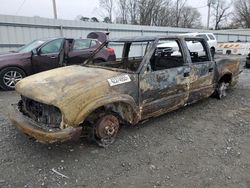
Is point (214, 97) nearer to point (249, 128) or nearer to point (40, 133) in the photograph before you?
point (249, 128)

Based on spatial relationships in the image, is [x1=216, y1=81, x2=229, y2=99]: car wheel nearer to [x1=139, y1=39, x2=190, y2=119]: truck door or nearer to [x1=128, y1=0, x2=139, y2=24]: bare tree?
[x1=139, y1=39, x2=190, y2=119]: truck door

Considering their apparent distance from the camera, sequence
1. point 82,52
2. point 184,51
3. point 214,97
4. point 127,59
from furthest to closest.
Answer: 1. point 82,52
2. point 214,97
3. point 127,59
4. point 184,51

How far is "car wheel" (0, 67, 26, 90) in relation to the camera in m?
7.83

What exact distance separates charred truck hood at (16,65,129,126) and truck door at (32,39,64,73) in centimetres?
420

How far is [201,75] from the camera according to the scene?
218 inches

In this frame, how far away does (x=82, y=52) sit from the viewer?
917cm

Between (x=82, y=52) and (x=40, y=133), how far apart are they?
6.07 meters

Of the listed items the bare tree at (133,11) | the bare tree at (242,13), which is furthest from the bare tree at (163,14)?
the bare tree at (242,13)

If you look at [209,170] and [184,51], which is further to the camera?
[184,51]

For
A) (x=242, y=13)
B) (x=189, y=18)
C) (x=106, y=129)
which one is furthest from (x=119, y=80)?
(x=242, y=13)

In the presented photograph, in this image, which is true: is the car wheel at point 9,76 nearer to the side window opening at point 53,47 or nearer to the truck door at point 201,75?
the side window opening at point 53,47

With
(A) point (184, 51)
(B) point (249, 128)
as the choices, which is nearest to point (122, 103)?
(A) point (184, 51)

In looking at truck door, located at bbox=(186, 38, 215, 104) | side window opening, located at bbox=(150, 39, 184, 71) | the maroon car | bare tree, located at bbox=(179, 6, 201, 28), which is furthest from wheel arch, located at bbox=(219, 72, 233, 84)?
bare tree, located at bbox=(179, 6, 201, 28)

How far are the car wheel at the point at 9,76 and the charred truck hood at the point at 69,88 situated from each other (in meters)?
4.06
